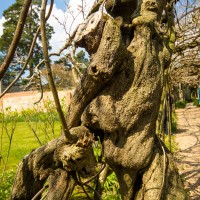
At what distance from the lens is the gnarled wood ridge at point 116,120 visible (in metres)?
1.94

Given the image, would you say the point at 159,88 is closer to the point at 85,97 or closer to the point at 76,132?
the point at 85,97

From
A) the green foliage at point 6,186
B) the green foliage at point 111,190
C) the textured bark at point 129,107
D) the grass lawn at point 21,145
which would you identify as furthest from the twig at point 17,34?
the grass lawn at point 21,145

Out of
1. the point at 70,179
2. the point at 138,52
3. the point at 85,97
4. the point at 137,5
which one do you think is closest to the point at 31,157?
the point at 70,179

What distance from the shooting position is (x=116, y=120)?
201cm

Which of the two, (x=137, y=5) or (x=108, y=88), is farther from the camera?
(x=137, y=5)

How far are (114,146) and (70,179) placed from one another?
0.37 metres

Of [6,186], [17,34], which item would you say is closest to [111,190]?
[6,186]

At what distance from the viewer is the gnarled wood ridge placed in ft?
6.37

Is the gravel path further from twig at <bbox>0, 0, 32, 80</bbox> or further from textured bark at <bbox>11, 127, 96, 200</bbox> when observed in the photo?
twig at <bbox>0, 0, 32, 80</bbox>

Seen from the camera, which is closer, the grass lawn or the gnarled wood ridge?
the gnarled wood ridge

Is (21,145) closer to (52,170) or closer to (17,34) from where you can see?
(52,170)

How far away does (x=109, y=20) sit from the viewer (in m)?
1.95

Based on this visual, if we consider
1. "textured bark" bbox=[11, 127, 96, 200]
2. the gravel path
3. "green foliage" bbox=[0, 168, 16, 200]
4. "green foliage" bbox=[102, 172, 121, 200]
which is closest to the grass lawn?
"green foliage" bbox=[0, 168, 16, 200]

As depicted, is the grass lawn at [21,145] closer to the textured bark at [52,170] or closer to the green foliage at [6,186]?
the green foliage at [6,186]
